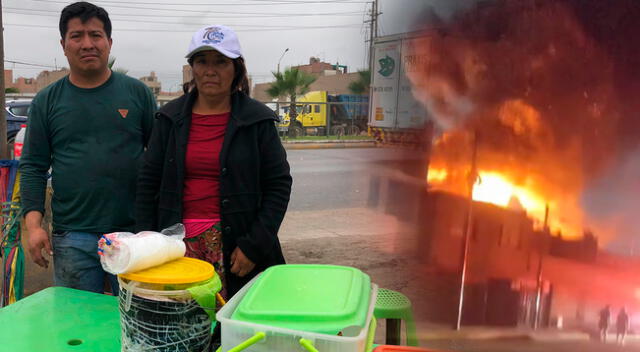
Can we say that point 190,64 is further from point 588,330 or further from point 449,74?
point 588,330

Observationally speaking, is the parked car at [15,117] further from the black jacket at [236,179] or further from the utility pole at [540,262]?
the utility pole at [540,262]

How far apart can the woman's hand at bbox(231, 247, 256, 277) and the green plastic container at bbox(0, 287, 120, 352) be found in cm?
39

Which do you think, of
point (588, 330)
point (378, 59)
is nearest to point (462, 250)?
point (588, 330)

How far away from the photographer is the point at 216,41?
1.47 m

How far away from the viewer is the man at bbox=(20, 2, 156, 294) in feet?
6.10

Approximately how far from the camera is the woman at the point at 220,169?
1.51 m

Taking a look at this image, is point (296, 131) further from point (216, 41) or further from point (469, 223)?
point (216, 41)

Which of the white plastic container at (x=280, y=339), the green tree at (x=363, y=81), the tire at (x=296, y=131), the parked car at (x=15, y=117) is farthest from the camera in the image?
the tire at (x=296, y=131)

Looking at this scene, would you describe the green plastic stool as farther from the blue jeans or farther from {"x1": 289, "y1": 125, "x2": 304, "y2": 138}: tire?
{"x1": 289, "y1": 125, "x2": 304, "y2": 138}: tire

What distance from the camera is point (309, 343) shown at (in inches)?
36.0

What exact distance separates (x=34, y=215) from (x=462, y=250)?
1.72m

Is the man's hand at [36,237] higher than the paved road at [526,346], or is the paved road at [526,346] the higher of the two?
the man's hand at [36,237]

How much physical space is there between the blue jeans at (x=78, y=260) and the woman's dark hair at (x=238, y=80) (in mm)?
735

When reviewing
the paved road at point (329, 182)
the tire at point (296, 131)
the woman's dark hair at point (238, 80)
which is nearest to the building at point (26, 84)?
the tire at point (296, 131)
